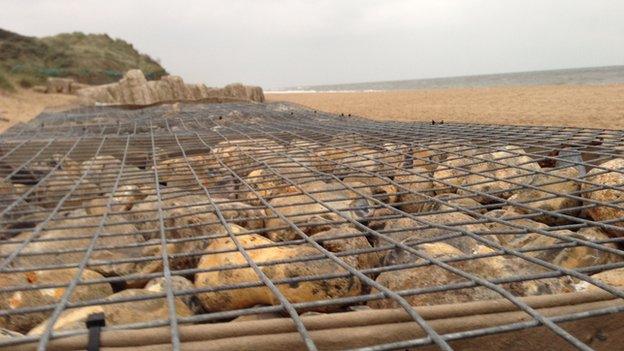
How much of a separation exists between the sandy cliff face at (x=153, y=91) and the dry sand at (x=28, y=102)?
726 mm

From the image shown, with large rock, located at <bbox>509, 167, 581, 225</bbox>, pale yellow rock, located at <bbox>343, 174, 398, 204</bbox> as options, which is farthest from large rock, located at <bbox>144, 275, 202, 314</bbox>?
large rock, located at <bbox>509, 167, 581, 225</bbox>

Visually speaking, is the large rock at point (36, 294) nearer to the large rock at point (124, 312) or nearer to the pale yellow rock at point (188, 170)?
the large rock at point (124, 312)

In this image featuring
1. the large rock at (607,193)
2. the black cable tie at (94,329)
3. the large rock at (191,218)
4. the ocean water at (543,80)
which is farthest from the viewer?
the ocean water at (543,80)

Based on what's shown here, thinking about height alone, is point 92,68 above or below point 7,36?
below

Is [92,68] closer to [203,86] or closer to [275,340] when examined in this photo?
[203,86]

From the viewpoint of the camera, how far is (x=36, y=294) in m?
1.82

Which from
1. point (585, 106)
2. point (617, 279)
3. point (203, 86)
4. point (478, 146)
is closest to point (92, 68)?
point (203, 86)

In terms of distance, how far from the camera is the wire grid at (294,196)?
1522mm

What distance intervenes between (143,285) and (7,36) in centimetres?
2573

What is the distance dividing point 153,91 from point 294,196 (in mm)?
10289

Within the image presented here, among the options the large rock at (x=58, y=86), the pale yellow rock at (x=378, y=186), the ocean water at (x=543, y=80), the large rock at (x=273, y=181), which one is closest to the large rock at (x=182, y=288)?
the large rock at (x=273, y=181)

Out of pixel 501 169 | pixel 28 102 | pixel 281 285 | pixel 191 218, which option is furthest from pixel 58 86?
pixel 281 285

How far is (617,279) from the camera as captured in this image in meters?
1.64

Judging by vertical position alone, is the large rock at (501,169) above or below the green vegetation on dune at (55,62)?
below
